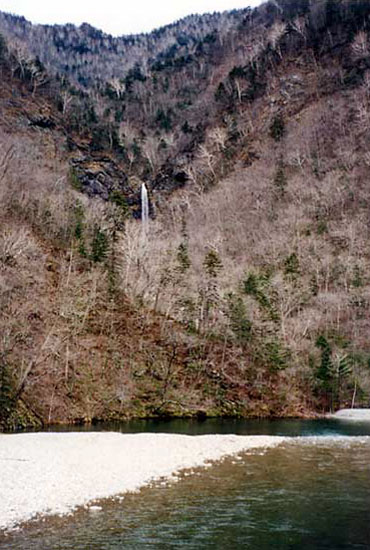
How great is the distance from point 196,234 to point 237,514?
84027 millimetres

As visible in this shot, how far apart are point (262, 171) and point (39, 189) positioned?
167ft

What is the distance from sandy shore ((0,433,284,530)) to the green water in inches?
44.8

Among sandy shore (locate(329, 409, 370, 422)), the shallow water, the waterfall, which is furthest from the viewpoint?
the waterfall

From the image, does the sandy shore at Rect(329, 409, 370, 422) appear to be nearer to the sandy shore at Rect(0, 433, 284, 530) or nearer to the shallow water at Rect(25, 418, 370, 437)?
the shallow water at Rect(25, 418, 370, 437)

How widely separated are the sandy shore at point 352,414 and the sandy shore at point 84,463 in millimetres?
19536

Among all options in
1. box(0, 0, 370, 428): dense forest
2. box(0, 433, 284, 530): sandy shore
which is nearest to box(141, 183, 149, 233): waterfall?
box(0, 0, 370, 428): dense forest

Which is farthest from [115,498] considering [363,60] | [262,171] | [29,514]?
[363,60]

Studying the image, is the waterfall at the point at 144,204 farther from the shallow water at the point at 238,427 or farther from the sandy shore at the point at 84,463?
the sandy shore at the point at 84,463

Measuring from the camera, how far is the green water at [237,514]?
14594 millimetres

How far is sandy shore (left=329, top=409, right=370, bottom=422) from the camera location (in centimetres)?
5348

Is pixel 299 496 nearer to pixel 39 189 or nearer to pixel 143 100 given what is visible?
pixel 39 189

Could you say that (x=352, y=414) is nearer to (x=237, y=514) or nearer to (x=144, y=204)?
(x=237, y=514)

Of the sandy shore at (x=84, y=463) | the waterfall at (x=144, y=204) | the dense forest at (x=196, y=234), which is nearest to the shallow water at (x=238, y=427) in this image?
the dense forest at (x=196, y=234)

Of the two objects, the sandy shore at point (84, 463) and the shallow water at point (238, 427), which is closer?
the sandy shore at point (84, 463)
